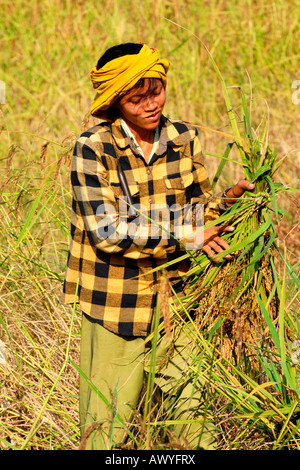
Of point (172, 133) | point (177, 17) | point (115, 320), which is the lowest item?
point (115, 320)

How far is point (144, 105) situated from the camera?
6.15ft

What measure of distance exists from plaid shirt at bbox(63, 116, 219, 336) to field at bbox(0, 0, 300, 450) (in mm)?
193

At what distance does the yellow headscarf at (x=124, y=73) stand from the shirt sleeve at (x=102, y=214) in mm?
159

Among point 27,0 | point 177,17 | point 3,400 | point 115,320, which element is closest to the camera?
point 115,320

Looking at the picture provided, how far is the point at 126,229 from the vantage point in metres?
1.85

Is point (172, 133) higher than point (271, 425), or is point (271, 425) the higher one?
point (172, 133)

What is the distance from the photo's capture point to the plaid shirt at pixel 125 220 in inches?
73.3

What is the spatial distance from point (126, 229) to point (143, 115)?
0.35 m

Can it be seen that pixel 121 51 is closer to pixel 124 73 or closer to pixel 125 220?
pixel 124 73

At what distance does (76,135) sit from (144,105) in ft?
1.69

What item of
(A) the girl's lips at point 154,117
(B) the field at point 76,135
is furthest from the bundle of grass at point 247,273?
(A) the girl's lips at point 154,117

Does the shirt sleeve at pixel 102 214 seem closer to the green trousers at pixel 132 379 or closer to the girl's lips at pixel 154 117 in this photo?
the girl's lips at pixel 154 117
